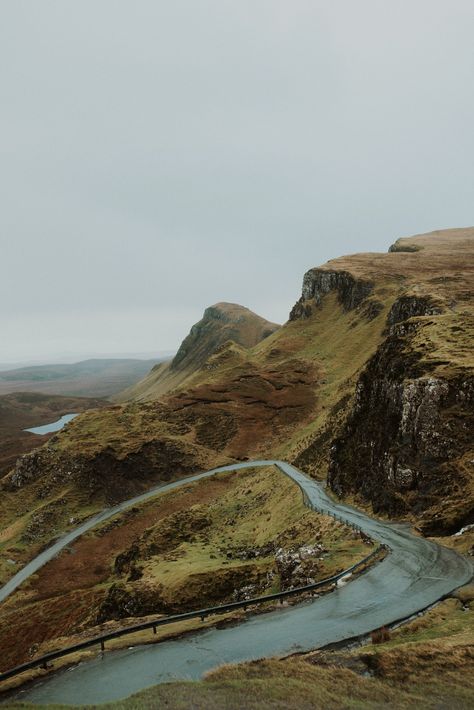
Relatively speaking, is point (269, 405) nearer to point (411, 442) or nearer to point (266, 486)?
point (266, 486)

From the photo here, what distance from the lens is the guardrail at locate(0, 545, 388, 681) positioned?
16844mm

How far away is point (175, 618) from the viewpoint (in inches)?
834

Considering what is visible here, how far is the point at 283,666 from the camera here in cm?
1455

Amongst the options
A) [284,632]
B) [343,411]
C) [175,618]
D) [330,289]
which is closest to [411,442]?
[284,632]

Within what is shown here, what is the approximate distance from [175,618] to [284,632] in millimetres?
5718

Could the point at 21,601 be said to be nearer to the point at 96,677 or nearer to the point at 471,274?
the point at 96,677

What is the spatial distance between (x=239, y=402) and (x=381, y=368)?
57.0m

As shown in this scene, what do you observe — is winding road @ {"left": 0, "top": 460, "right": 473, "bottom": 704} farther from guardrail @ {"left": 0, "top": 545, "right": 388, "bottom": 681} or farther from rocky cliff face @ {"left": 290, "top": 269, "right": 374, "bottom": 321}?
rocky cliff face @ {"left": 290, "top": 269, "right": 374, "bottom": 321}

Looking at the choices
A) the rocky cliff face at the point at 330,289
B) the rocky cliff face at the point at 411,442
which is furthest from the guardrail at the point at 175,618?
the rocky cliff face at the point at 330,289

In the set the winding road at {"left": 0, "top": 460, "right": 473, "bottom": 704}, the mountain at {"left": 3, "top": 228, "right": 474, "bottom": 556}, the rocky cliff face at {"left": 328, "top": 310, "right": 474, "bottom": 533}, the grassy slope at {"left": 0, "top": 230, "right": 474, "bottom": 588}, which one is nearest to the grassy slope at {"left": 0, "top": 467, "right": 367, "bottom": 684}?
the winding road at {"left": 0, "top": 460, "right": 473, "bottom": 704}

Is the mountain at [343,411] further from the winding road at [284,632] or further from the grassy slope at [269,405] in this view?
the winding road at [284,632]

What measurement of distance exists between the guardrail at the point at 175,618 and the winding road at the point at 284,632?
2.51 feet

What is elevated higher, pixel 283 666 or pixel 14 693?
pixel 283 666

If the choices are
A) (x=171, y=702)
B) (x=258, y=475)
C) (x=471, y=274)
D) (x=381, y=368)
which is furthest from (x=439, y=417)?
(x=471, y=274)
